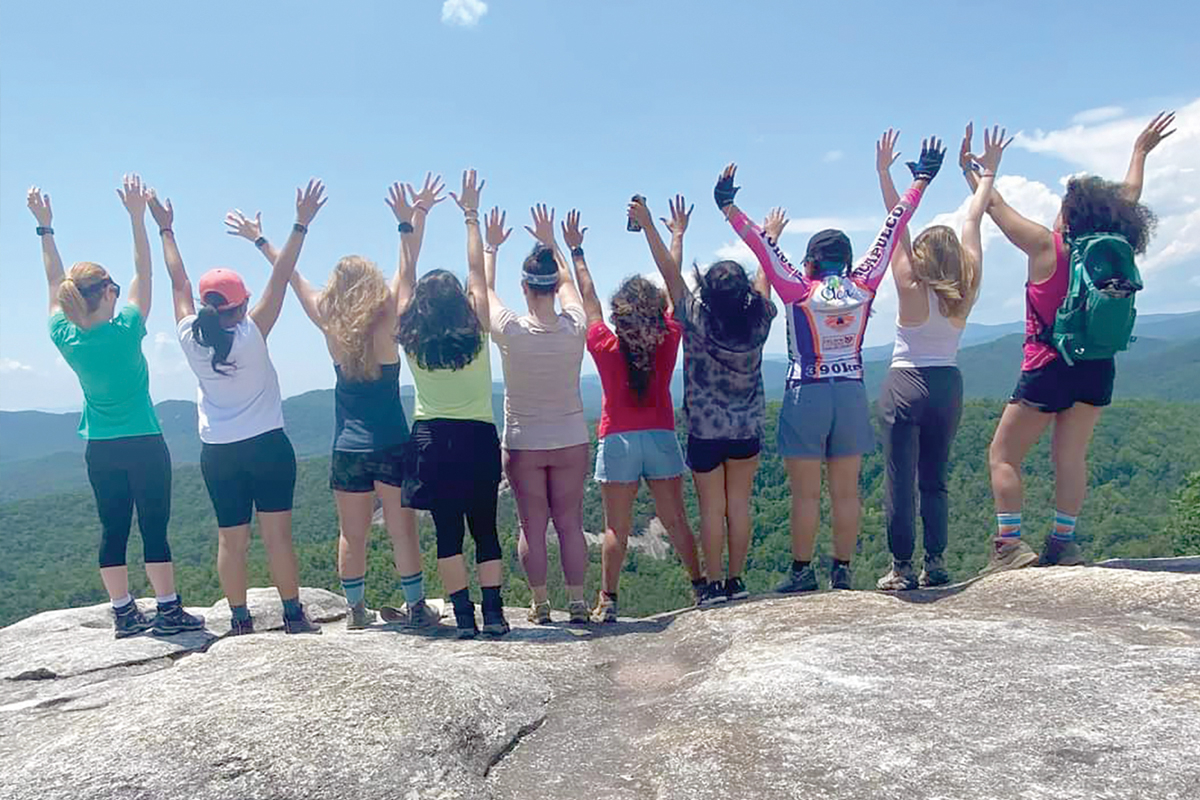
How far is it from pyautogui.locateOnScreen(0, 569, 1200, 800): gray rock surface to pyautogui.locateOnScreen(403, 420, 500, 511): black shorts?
117cm

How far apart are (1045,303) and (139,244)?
7.71m

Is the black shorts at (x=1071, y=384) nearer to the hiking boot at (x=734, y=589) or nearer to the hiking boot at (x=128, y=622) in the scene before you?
the hiking boot at (x=734, y=589)

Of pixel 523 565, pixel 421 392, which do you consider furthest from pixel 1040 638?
pixel 421 392

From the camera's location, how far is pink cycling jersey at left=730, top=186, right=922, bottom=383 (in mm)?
6754

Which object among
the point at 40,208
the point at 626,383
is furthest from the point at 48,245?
the point at 626,383

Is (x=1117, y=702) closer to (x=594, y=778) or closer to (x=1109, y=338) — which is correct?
(x=594, y=778)

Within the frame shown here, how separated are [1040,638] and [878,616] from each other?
1084 mm

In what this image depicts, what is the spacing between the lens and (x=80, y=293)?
23.1ft

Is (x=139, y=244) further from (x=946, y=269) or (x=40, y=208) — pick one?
(x=946, y=269)

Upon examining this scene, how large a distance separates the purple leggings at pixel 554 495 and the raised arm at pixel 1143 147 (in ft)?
16.7

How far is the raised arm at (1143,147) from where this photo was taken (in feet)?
23.3

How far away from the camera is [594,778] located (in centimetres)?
414

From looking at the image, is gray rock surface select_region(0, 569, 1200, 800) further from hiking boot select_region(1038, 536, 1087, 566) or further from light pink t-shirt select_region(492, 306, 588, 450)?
light pink t-shirt select_region(492, 306, 588, 450)

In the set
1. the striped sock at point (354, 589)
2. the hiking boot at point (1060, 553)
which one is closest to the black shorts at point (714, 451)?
the hiking boot at point (1060, 553)
